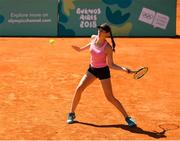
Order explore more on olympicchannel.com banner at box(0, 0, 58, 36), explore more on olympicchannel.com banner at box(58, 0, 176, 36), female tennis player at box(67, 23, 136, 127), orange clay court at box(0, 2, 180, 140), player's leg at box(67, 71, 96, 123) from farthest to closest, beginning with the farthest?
explore more on olympicchannel.com banner at box(58, 0, 176, 36) < explore more on olympicchannel.com banner at box(0, 0, 58, 36) < player's leg at box(67, 71, 96, 123) < orange clay court at box(0, 2, 180, 140) < female tennis player at box(67, 23, 136, 127)

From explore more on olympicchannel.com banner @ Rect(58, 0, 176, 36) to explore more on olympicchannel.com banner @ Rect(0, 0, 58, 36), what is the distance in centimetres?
43

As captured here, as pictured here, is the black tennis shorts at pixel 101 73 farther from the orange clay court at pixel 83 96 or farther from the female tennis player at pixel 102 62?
the orange clay court at pixel 83 96

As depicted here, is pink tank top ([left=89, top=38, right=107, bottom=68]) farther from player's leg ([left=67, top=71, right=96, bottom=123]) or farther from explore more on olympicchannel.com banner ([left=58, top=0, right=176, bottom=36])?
explore more on olympicchannel.com banner ([left=58, top=0, right=176, bottom=36])

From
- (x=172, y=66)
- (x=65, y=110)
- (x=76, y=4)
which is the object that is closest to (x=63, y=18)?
(x=76, y=4)

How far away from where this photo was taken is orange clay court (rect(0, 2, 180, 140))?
9367mm

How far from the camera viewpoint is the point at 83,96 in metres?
12.1

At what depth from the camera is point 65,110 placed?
35.4 ft

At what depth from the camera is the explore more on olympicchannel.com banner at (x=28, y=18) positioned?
23422mm

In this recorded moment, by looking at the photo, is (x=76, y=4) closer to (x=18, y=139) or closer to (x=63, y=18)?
(x=63, y=18)

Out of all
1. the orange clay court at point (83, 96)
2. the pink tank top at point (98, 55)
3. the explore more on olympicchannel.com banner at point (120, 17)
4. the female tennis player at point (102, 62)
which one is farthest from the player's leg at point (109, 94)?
the explore more on olympicchannel.com banner at point (120, 17)

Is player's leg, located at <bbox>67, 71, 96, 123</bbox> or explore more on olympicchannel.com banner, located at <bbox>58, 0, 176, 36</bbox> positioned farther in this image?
explore more on olympicchannel.com banner, located at <bbox>58, 0, 176, 36</bbox>

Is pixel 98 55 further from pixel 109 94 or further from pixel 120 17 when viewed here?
pixel 120 17

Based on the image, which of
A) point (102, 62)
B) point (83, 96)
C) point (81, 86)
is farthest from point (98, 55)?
point (83, 96)

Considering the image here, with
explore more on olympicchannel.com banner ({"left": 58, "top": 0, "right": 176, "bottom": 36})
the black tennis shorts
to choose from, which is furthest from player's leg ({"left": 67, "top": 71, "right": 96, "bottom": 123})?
explore more on olympicchannel.com banner ({"left": 58, "top": 0, "right": 176, "bottom": 36})
